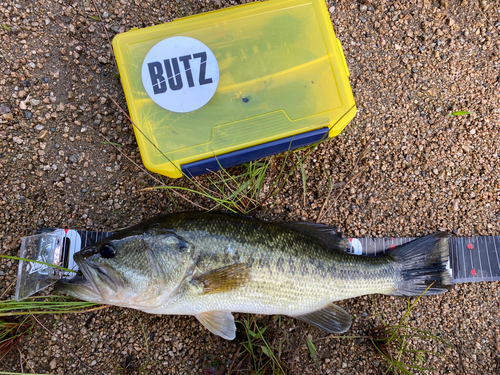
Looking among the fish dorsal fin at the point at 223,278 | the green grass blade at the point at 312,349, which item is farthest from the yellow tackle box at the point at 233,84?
the green grass blade at the point at 312,349

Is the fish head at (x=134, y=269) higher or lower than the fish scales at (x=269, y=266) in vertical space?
higher

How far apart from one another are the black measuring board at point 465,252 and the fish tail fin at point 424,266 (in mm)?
Result: 151

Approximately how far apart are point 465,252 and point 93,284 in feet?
10.0

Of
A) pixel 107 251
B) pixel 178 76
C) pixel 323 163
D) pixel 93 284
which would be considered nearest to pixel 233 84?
pixel 178 76

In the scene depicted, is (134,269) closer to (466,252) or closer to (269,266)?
(269,266)

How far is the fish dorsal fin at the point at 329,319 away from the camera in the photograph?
2.36 meters

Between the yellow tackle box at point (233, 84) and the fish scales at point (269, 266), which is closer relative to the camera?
the fish scales at point (269, 266)

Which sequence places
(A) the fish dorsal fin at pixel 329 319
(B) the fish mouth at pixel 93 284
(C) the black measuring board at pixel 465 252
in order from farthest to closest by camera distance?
1. (C) the black measuring board at pixel 465 252
2. (A) the fish dorsal fin at pixel 329 319
3. (B) the fish mouth at pixel 93 284

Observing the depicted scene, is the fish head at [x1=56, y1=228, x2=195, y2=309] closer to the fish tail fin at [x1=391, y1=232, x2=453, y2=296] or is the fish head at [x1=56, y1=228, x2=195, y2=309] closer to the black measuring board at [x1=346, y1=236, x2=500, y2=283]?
the black measuring board at [x1=346, y1=236, x2=500, y2=283]

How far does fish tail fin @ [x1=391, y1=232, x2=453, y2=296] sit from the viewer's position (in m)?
2.51

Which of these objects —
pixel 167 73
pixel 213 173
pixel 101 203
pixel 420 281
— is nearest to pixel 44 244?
pixel 101 203

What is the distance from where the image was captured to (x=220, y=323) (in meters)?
2.24

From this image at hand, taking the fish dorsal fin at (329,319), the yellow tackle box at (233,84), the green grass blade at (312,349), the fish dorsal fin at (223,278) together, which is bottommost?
the green grass blade at (312,349)

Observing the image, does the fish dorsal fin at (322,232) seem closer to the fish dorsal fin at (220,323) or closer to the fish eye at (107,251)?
the fish dorsal fin at (220,323)
